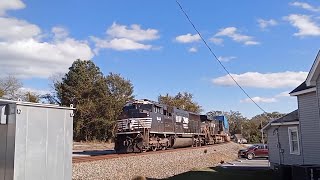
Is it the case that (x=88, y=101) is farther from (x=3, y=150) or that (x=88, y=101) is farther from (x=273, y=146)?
(x=3, y=150)

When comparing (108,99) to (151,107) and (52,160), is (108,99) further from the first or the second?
(52,160)

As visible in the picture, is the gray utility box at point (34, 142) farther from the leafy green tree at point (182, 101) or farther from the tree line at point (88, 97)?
the leafy green tree at point (182, 101)

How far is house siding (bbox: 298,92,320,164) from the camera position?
59.6 feet

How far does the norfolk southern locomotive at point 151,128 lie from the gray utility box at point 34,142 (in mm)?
20027

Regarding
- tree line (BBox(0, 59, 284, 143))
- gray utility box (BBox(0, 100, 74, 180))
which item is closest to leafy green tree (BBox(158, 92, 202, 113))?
tree line (BBox(0, 59, 284, 143))

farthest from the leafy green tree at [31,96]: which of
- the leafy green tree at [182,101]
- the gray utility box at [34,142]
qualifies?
the gray utility box at [34,142]

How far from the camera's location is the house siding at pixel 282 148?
880 inches

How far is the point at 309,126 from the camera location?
1870 centimetres

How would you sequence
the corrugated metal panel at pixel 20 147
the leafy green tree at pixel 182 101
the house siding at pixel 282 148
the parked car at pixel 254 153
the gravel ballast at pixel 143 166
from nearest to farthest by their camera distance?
the corrugated metal panel at pixel 20 147 < the gravel ballast at pixel 143 166 < the house siding at pixel 282 148 < the parked car at pixel 254 153 < the leafy green tree at pixel 182 101

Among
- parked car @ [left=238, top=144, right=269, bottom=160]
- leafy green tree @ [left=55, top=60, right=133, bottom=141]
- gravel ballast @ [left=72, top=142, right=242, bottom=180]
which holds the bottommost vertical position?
parked car @ [left=238, top=144, right=269, bottom=160]

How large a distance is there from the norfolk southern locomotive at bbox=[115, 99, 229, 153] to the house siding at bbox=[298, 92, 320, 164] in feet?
36.2

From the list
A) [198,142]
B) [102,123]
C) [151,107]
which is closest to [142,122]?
[151,107]

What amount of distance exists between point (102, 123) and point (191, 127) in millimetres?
22959

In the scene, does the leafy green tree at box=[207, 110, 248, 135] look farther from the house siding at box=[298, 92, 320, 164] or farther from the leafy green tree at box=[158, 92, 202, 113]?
the house siding at box=[298, 92, 320, 164]
